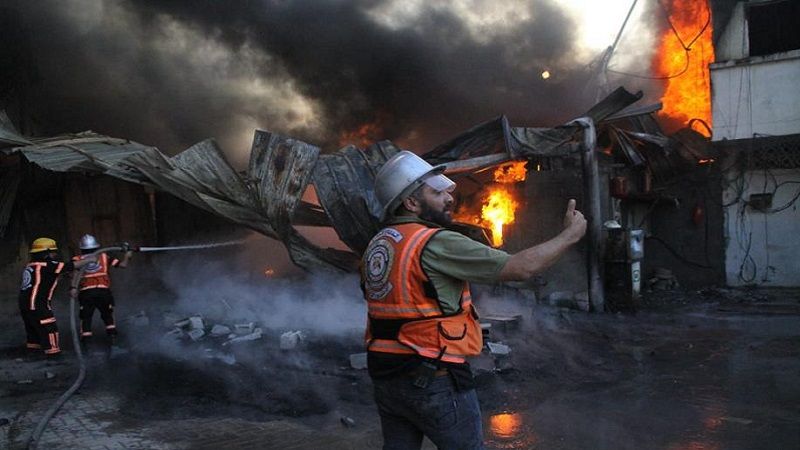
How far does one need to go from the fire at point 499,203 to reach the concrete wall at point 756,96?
16.0ft

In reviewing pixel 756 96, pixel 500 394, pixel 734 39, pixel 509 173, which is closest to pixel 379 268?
pixel 500 394

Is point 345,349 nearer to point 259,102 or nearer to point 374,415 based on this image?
point 374,415

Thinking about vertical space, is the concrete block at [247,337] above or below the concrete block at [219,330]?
below

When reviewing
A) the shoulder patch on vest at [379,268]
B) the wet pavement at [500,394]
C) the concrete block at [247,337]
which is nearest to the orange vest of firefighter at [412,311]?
the shoulder patch on vest at [379,268]

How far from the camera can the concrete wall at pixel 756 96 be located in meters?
12.3

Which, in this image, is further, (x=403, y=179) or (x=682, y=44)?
(x=682, y=44)

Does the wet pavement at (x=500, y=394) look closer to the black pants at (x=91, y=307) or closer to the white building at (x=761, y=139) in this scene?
the black pants at (x=91, y=307)

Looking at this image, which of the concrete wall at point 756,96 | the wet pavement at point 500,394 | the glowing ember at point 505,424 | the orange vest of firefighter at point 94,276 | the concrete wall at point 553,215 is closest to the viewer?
the wet pavement at point 500,394

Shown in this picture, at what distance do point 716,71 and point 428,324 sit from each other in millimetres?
12954

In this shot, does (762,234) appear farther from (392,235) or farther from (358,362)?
(392,235)

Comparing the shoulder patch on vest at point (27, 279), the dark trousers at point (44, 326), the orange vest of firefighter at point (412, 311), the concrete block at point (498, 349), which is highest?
the orange vest of firefighter at point (412, 311)

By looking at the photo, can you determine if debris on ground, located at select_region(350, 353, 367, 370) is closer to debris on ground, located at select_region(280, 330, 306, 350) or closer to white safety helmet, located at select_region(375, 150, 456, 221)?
debris on ground, located at select_region(280, 330, 306, 350)

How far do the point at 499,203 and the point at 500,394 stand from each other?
5.93 m

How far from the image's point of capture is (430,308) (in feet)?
7.71
